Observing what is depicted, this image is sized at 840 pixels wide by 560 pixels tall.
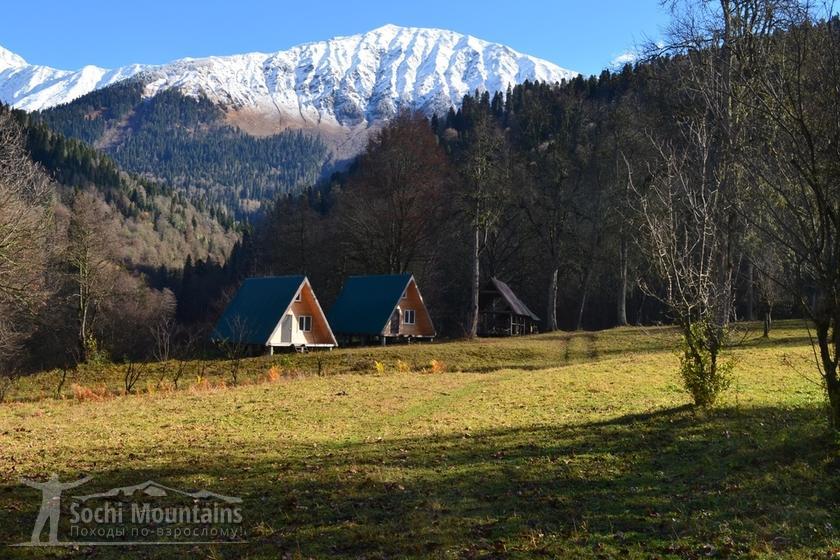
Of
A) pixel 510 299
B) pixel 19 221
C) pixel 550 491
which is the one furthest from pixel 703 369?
pixel 510 299

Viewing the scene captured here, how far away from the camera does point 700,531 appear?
22.5 ft

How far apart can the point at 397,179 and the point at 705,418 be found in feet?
116

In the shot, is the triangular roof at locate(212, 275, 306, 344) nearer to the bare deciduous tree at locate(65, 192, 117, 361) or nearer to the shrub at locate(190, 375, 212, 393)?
the bare deciduous tree at locate(65, 192, 117, 361)

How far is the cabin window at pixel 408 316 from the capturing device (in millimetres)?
41375

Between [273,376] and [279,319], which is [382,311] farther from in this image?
[273,376]

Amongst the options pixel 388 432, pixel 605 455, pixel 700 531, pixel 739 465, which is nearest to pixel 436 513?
pixel 700 531

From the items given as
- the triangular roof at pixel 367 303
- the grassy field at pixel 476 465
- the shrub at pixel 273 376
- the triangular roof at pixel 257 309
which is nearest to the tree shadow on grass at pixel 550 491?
the grassy field at pixel 476 465

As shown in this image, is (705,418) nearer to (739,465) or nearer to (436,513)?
(739,465)

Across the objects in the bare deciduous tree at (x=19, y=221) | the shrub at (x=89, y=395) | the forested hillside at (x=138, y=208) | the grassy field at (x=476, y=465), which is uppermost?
the forested hillside at (x=138, y=208)

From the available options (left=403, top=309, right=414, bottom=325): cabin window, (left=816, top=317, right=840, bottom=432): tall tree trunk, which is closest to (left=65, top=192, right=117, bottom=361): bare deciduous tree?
(left=403, top=309, right=414, bottom=325): cabin window

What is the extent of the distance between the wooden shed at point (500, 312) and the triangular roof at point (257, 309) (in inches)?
705

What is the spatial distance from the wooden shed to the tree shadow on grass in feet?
124

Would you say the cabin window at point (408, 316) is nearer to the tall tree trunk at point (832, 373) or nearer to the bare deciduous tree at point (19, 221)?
the bare deciduous tree at point (19, 221)

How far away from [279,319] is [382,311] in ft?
21.7
